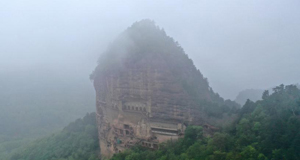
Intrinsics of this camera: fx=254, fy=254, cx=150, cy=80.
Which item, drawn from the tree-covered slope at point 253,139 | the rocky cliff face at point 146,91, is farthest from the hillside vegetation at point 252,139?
the rocky cliff face at point 146,91

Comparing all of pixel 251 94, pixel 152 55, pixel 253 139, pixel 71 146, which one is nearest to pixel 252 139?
pixel 253 139

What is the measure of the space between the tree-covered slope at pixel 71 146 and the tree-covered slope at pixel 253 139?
7607 millimetres

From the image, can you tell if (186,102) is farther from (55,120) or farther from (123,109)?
(55,120)

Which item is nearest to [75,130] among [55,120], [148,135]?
[148,135]

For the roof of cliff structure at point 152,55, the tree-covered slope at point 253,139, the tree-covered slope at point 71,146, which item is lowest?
the tree-covered slope at point 71,146

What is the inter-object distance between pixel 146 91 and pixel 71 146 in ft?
45.1

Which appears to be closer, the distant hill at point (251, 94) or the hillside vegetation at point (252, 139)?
the hillside vegetation at point (252, 139)

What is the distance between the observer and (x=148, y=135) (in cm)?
1988

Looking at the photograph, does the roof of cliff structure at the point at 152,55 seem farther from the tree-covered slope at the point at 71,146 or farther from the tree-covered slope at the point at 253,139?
the tree-covered slope at the point at 71,146

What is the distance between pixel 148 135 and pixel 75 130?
1596 centimetres

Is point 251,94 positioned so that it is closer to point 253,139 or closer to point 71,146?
point 253,139

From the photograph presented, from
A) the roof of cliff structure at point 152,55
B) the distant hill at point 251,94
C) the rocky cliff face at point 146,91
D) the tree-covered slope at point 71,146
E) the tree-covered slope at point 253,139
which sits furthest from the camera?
the distant hill at point 251,94

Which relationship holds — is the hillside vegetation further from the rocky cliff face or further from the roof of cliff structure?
the roof of cliff structure

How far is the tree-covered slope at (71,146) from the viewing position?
2620 cm
